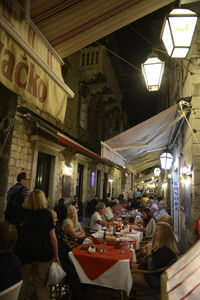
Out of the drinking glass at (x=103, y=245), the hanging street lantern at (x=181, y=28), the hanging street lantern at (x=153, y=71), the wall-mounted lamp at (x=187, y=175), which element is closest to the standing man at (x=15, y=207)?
the drinking glass at (x=103, y=245)

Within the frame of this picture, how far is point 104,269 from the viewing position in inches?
135

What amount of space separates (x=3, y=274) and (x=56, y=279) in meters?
1.47

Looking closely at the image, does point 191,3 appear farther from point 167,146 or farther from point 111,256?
point 111,256

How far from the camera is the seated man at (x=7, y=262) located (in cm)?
185

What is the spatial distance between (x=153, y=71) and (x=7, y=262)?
4400mm

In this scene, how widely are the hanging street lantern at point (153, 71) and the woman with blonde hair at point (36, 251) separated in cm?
346

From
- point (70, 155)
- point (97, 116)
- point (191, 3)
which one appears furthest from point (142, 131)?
point (97, 116)

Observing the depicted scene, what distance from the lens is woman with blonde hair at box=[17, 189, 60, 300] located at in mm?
3037

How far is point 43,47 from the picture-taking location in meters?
2.50

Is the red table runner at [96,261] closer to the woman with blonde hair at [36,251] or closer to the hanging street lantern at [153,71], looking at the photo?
the woman with blonde hair at [36,251]

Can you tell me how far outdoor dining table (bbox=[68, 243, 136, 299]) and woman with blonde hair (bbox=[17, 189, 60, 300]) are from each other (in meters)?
0.60

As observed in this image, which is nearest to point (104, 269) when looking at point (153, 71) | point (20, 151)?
point (153, 71)

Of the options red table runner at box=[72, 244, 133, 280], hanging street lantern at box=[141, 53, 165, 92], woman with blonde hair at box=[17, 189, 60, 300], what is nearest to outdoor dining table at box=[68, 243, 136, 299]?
Answer: red table runner at box=[72, 244, 133, 280]

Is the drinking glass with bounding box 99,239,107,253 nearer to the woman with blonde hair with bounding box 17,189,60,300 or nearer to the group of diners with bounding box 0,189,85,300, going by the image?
the group of diners with bounding box 0,189,85,300
